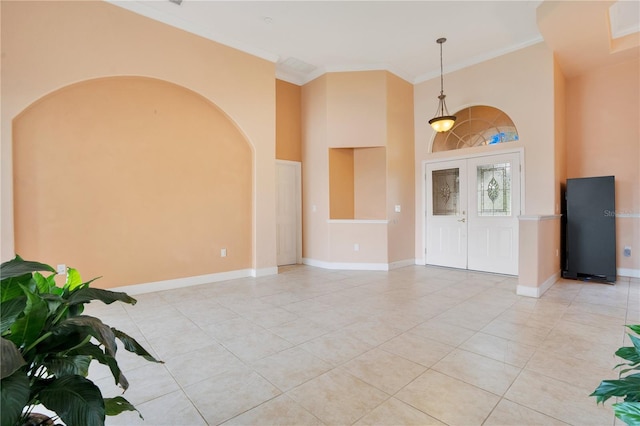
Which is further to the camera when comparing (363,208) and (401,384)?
(363,208)

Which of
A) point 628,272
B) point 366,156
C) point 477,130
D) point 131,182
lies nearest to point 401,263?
point 366,156

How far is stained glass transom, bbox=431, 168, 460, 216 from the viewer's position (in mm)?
5812

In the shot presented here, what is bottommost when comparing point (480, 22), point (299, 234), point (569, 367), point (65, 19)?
point (569, 367)

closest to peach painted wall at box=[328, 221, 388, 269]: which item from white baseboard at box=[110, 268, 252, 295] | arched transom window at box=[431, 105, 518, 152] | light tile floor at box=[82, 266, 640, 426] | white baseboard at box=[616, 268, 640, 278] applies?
light tile floor at box=[82, 266, 640, 426]

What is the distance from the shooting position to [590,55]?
4.77m

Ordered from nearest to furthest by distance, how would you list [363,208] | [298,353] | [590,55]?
1. [298,353]
2. [590,55]
3. [363,208]

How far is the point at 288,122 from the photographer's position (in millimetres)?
6270

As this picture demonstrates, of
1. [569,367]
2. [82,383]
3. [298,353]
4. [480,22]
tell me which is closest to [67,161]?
[298,353]

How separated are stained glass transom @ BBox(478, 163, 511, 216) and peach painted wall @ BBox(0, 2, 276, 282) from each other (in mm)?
3838

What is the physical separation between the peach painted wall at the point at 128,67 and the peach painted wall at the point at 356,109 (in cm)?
121

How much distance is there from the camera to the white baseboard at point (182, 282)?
411 centimetres

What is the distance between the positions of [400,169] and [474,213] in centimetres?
162

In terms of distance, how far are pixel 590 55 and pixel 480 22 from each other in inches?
79.0

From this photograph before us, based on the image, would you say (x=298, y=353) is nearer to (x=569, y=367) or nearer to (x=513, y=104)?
(x=569, y=367)
